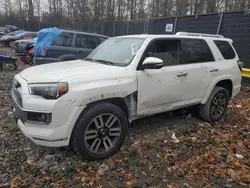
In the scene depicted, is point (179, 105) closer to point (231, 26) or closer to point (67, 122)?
point (67, 122)

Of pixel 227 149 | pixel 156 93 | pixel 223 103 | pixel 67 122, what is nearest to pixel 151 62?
pixel 156 93

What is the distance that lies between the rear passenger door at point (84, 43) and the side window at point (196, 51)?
17.9 feet

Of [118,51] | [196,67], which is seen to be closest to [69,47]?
[118,51]

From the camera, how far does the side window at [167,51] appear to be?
3.50 metres

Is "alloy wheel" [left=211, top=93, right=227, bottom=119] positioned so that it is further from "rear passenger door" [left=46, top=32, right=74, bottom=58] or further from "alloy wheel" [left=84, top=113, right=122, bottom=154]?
"rear passenger door" [left=46, top=32, right=74, bottom=58]

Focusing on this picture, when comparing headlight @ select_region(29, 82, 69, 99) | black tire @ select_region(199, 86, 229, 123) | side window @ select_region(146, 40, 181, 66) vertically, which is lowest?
black tire @ select_region(199, 86, 229, 123)

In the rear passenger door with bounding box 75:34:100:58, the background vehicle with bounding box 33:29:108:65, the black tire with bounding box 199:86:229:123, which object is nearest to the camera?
the black tire with bounding box 199:86:229:123

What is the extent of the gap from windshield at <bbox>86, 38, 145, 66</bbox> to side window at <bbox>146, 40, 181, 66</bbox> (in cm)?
23

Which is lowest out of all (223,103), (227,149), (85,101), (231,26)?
(227,149)

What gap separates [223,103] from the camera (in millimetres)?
4672

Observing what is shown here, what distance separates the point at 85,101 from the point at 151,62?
3.73ft

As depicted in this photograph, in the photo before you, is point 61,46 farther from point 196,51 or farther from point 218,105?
point 218,105

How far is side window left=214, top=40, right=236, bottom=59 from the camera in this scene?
4432 millimetres

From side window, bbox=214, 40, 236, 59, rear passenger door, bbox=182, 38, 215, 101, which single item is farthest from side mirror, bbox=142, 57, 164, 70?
side window, bbox=214, 40, 236, 59
